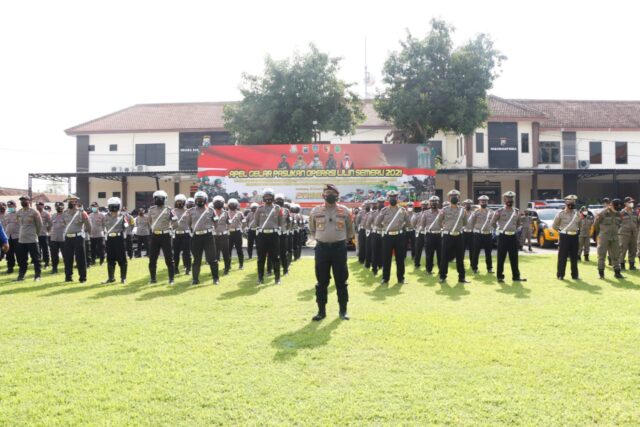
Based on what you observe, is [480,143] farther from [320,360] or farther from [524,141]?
[320,360]

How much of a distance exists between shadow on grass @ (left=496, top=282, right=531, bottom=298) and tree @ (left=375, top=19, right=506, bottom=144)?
1880cm

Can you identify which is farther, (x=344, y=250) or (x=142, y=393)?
(x=344, y=250)

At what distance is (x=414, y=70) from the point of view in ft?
95.9

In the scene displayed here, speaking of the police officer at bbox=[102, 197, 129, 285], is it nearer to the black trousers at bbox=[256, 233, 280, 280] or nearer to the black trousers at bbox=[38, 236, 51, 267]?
the black trousers at bbox=[256, 233, 280, 280]

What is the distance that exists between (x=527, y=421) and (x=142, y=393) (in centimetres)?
310

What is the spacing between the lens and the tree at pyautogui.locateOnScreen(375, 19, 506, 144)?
28.2 metres

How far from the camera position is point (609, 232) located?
1217 centimetres

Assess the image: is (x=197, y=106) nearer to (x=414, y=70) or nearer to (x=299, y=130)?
(x=299, y=130)

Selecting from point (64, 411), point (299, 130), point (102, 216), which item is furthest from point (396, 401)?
point (299, 130)

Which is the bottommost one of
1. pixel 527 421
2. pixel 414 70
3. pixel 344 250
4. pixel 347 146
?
pixel 527 421

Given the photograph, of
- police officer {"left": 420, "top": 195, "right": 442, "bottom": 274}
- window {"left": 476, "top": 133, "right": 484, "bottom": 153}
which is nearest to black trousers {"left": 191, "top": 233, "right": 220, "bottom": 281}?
police officer {"left": 420, "top": 195, "right": 442, "bottom": 274}

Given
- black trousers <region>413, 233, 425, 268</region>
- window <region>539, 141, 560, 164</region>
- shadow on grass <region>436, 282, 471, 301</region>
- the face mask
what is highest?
window <region>539, 141, 560, 164</region>

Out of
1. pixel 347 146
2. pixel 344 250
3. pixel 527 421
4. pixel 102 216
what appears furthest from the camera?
pixel 347 146

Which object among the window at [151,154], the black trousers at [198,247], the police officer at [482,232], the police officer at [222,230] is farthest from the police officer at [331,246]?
the window at [151,154]
